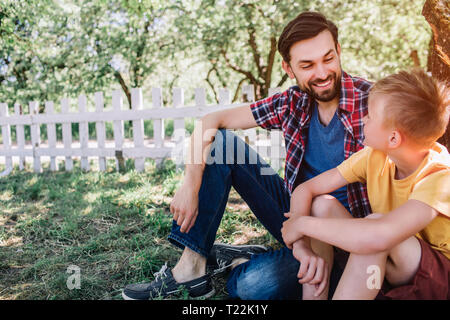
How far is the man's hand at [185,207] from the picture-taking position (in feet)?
6.14

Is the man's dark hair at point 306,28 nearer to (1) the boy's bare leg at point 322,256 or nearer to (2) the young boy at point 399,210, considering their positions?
(2) the young boy at point 399,210

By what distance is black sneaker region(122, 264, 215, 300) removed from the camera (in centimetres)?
191

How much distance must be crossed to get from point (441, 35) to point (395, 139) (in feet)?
3.62

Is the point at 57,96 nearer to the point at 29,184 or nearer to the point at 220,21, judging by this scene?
the point at 220,21

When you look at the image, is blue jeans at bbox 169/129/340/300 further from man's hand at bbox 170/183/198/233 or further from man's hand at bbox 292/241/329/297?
man's hand at bbox 292/241/329/297

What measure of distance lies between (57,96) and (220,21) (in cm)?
482

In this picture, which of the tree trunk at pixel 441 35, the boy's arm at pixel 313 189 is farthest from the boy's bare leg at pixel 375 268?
the tree trunk at pixel 441 35

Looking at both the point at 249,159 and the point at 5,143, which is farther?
the point at 5,143

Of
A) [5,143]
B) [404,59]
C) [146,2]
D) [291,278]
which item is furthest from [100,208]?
[404,59]

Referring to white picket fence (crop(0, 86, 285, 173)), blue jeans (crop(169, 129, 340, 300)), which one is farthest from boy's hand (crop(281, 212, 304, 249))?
white picket fence (crop(0, 86, 285, 173))

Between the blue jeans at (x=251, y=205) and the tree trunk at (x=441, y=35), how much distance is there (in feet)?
3.32

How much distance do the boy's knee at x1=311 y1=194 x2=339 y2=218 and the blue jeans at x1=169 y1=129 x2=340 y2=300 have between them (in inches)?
10.3

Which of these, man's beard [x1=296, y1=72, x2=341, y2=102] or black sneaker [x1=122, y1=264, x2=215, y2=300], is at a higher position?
man's beard [x1=296, y1=72, x2=341, y2=102]
